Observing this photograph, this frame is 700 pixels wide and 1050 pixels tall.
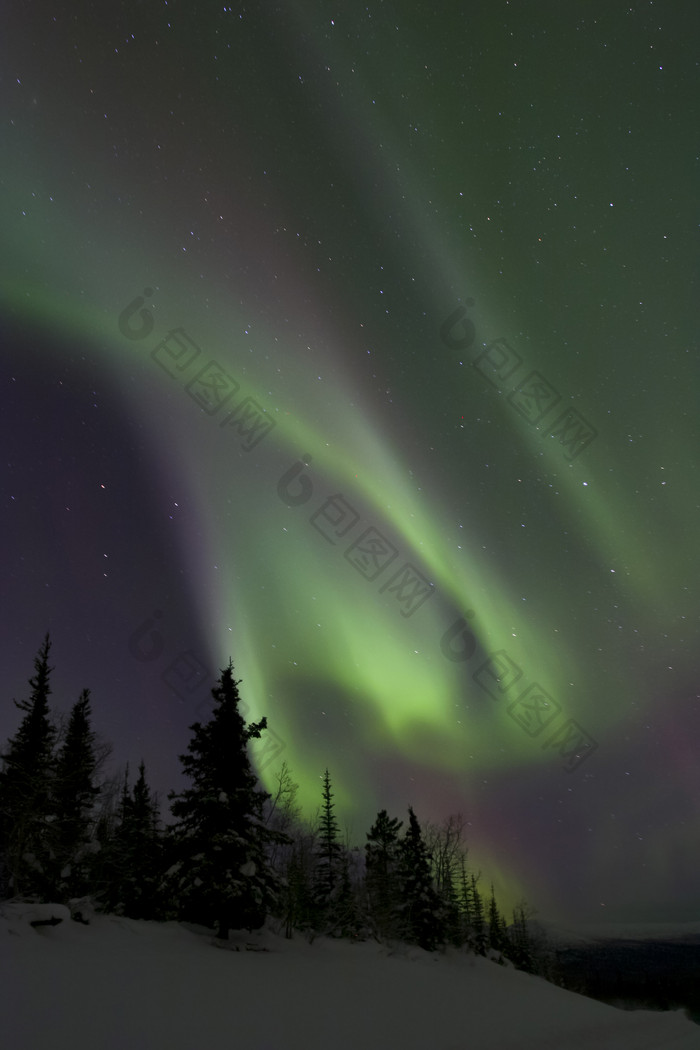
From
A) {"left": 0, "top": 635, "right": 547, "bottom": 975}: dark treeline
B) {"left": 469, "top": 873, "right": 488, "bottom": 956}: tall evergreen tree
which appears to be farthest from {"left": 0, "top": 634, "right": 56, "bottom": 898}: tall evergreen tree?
{"left": 469, "top": 873, "right": 488, "bottom": 956}: tall evergreen tree

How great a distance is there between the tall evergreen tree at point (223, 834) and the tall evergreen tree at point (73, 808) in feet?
21.9

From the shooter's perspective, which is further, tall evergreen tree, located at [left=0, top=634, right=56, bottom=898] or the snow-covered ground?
tall evergreen tree, located at [left=0, top=634, right=56, bottom=898]

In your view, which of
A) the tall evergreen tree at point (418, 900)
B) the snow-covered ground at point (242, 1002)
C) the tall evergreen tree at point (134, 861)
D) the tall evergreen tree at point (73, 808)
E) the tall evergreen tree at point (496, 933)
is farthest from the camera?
the tall evergreen tree at point (496, 933)

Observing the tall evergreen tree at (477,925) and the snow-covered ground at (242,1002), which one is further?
the tall evergreen tree at (477,925)

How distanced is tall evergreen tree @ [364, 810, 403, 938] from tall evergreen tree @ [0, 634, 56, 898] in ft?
68.2

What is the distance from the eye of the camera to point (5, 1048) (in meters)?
8.01

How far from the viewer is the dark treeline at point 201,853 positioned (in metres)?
21.9

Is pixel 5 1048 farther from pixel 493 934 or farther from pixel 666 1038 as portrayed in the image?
pixel 493 934

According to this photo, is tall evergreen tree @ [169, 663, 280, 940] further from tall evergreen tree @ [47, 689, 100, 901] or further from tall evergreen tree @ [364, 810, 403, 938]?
tall evergreen tree @ [364, 810, 403, 938]

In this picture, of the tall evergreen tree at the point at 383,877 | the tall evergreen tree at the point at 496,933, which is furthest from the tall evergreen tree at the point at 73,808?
the tall evergreen tree at the point at 496,933

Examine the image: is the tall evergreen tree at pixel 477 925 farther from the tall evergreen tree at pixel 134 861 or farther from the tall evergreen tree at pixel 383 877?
the tall evergreen tree at pixel 134 861

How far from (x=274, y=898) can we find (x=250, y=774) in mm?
4438

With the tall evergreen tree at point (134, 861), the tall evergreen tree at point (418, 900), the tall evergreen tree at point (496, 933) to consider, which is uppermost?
the tall evergreen tree at point (134, 861)

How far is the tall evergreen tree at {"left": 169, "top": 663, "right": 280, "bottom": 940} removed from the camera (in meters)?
21.2
